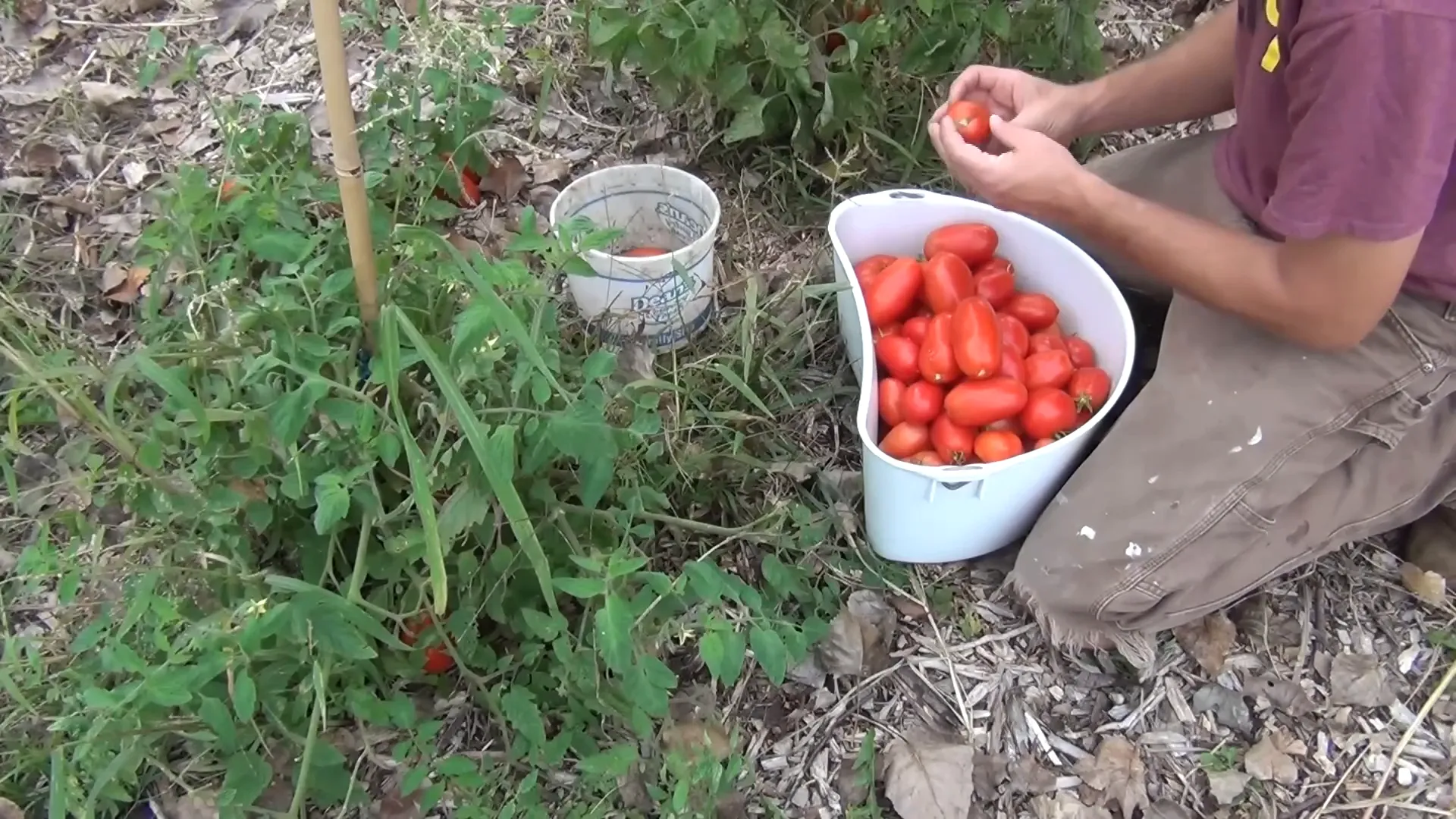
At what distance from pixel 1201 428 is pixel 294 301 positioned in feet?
3.65

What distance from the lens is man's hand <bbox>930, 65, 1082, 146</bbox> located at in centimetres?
165

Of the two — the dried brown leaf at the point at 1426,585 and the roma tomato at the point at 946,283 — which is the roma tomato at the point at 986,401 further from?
the dried brown leaf at the point at 1426,585

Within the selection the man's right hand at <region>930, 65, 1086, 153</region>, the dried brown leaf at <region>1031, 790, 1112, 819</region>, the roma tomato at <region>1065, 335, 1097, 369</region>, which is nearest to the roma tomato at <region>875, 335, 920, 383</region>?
the roma tomato at <region>1065, 335, 1097, 369</region>

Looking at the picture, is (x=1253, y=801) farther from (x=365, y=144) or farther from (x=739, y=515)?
(x=365, y=144)

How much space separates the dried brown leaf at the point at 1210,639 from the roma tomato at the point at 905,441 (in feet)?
1.47

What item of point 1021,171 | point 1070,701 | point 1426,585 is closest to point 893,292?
point 1021,171

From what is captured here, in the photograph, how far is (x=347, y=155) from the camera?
3.47ft

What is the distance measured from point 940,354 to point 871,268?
0.73 feet

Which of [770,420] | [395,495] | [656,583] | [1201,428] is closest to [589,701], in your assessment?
[656,583]

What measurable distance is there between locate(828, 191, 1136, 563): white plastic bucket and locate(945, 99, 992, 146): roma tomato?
0.40ft

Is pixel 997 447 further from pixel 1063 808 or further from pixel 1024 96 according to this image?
pixel 1024 96

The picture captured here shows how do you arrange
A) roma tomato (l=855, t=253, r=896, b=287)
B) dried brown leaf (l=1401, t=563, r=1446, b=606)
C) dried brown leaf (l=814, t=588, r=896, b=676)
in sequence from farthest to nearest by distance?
A: roma tomato (l=855, t=253, r=896, b=287), dried brown leaf (l=1401, t=563, r=1446, b=606), dried brown leaf (l=814, t=588, r=896, b=676)

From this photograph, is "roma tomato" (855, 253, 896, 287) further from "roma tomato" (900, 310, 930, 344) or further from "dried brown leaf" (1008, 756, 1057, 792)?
"dried brown leaf" (1008, 756, 1057, 792)

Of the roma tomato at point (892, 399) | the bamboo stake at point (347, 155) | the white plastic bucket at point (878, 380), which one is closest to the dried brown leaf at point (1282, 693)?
the white plastic bucket at point (878, 380)
